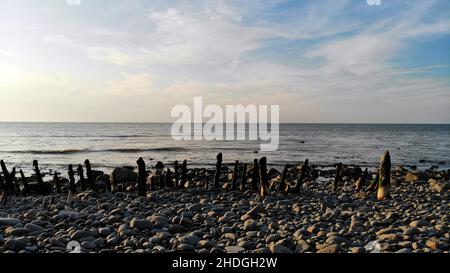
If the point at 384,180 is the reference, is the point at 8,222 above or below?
below

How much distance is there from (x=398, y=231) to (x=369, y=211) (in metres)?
2.98

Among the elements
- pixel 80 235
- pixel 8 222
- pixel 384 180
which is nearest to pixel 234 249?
pixel 80 235

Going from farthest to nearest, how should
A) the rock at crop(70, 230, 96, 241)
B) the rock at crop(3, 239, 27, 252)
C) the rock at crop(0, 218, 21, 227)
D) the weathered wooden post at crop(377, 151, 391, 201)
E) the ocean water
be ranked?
the ocean water → the weathered wooden post at crop(377, 151, 391, 201) → the rock at crop(0, 218, 21, 227) → the rock at crop(70, 230, 96, 241) → the rock at crop(3, 239, 27, 252)

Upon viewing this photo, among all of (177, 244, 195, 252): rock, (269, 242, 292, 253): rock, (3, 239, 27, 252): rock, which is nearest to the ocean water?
(3, 239, 27, 252): rock

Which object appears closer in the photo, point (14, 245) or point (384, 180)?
point (14, 245)

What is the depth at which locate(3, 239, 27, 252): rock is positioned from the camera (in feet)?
25.1

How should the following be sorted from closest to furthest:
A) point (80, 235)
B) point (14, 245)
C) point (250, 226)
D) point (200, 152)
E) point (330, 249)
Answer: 1. point (330, 249)
2. point (14, 245)
3. point (80, 235)
4. point (250, 226)
5. point (200, 152)

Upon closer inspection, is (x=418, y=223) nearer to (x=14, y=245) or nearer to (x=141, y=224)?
(x=141, y=224)

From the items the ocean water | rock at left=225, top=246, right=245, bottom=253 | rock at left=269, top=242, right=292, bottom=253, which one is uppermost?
rock at left=269, top=242, right=292, bottom=253

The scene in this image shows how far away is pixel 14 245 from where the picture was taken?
771 centimetres

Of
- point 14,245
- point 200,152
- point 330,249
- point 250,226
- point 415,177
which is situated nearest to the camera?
point 330,249

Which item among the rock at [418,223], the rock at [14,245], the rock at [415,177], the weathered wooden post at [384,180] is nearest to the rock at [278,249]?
the rock at [418,223]

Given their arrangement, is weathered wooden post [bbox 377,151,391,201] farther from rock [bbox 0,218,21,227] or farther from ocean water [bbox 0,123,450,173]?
ocean water [bbox 0,123,450,173]
